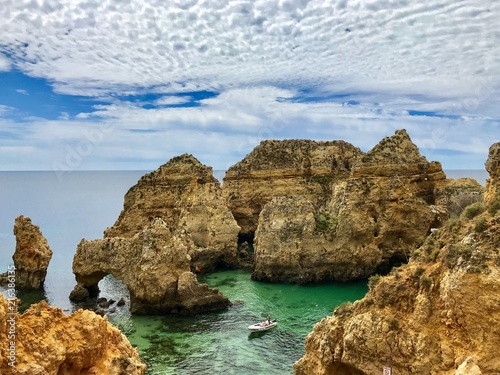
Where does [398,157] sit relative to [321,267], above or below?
above

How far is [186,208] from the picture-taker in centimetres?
4359

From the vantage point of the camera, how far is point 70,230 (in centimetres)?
7350

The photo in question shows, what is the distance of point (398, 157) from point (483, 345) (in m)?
28.9

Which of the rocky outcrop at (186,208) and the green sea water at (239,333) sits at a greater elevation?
the rocky outcrop at (186,208)

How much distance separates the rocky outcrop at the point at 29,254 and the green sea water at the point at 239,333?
9378 millimetres

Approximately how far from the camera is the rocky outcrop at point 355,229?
36125mm

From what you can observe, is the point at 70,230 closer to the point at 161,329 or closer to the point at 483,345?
the point at 161,329

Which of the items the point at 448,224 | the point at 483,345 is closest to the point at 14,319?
the point at 483,345

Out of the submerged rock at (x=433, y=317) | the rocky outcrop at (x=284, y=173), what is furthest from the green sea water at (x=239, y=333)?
the rocky outcrop at (x=284, y=173)

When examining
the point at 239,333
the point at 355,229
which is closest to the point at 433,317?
the point at 239,333

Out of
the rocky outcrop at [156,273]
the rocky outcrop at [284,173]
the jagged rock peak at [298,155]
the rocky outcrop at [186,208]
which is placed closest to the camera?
the rocky outcrop at [156,273]

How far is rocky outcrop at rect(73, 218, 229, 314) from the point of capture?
2739cm

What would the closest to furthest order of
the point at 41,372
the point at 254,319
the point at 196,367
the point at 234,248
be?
1. the point at 41,372
2. the point at 196,367
3. the point at 254,319
4. the point at 234,248

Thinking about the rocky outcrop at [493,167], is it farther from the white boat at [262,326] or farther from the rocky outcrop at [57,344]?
the white boat at [262,326]
